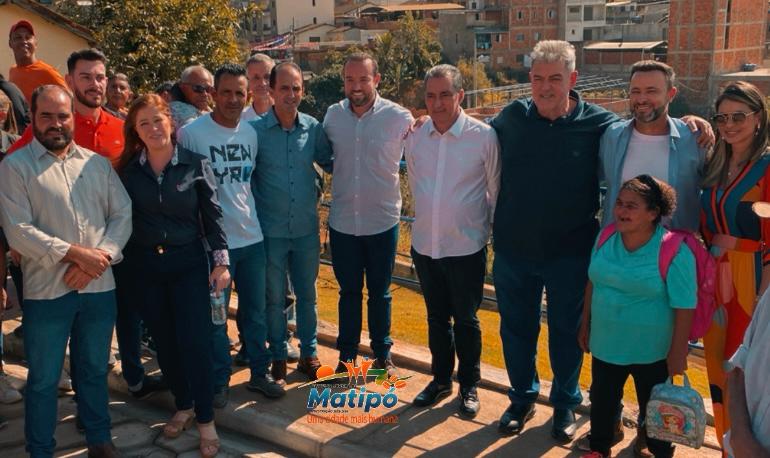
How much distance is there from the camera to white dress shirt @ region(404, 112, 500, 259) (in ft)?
13.0

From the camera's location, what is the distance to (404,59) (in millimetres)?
51469

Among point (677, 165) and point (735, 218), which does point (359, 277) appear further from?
point (735, 218)

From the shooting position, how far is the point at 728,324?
11.0 ft

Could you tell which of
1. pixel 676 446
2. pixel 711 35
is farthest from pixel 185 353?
pixel 711 35

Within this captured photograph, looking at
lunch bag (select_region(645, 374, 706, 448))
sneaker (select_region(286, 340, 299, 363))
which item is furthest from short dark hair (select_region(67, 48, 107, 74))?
lunch bag (select_region(645, 374, 706, 448))

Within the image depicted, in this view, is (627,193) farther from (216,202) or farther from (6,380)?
(6,380)

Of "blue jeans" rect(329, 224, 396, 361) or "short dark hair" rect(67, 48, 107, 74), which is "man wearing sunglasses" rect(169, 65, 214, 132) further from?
"blue jeans" rect(329, 224, 396, 361)

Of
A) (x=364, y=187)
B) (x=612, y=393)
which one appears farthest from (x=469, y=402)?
(x=364, y=187)

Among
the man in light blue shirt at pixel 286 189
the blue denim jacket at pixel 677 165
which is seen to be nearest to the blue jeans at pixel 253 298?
the man in light blue shirt at pixel 286 189

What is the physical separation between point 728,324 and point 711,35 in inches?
2535

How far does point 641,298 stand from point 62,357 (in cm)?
260

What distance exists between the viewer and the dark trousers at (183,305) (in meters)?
3.77

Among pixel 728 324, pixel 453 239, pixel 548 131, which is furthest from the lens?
pixel 453 239

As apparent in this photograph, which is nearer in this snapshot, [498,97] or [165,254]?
[165,254]
